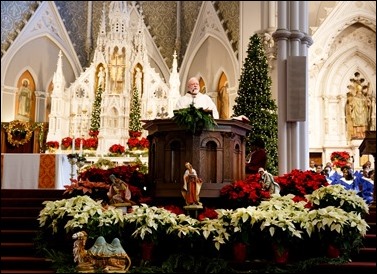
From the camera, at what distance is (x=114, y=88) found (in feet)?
61.6

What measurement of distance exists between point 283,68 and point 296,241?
5183 mm

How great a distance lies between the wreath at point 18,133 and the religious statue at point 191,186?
1281cm

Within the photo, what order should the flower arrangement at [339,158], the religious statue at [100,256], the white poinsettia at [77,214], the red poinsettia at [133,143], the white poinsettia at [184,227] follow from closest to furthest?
the religious statue at [100,256] → the white poinsettia at [184,227] → the white poinsettia at [77,214] → the red poinsettia at [133,143] → the flower arrangement at [339,158]

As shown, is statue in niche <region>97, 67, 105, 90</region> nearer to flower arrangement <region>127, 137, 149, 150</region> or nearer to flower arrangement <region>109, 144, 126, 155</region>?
flower arrangement <region>127, 137, 149, 150</region>

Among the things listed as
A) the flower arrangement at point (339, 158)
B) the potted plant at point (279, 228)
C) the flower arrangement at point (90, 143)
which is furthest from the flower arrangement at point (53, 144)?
the potted plant at point (279, 228)

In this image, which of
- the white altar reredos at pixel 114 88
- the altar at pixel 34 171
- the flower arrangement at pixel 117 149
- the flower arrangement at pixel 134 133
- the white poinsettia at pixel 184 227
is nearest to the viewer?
the white poinsettia at pixel 184 227

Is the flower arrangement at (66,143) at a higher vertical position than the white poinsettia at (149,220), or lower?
higher

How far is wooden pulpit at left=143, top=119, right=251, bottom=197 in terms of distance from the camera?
8375mm

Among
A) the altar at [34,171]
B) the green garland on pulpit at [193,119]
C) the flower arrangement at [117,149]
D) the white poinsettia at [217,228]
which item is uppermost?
the flower arrangement at [117,149]

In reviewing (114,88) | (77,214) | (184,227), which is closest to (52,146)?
(114,88)

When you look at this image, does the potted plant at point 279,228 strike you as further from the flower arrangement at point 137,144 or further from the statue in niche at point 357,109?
the statue in niche at point 357,109

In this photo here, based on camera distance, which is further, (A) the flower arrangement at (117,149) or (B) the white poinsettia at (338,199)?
(A) the flower arrangement at (117,149)

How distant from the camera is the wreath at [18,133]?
19422mm

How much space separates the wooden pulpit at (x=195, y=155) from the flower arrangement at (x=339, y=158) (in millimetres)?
9876
